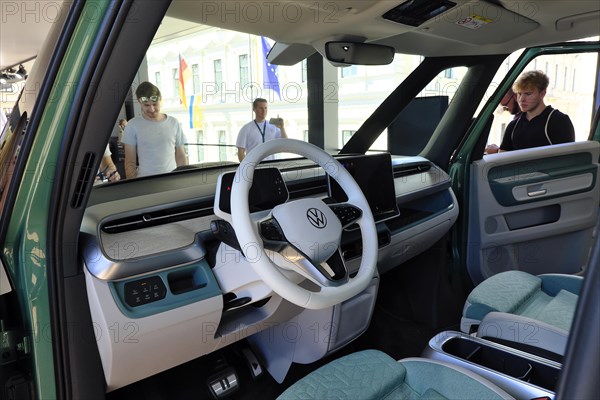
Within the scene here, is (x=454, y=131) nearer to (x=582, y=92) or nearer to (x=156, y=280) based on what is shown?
(x=582, y=92)

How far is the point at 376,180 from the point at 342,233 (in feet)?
1.41

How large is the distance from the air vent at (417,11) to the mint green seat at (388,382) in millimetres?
1114

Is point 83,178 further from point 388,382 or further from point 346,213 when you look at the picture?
point 388,382

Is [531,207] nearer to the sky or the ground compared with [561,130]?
nearer to the ground

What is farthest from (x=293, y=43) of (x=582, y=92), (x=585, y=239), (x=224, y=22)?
(x=582, y=92)

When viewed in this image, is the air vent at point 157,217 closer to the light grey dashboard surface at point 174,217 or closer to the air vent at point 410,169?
the light grey dashboard surface at point 174,217

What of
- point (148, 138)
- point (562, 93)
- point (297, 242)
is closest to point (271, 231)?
point (297, 242)

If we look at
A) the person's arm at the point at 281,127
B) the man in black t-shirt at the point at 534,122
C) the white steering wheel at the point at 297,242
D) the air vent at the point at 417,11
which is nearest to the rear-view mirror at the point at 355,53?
the air vent at the point at 417,11

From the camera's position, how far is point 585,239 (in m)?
2.63

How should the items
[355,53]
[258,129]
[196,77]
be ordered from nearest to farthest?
[355,53], [258,129], [196,77]

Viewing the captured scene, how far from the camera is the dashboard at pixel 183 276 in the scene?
1.17m

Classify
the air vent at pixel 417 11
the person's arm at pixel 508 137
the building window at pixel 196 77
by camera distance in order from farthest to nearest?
the building window at pixel 196 77 < the person's arm at pixel 508 137 < the air vent at pixel 417 11

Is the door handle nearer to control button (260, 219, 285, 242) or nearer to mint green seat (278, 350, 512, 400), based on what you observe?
mint green seat (278, 350, 512, 400)

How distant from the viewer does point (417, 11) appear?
1.56 m
